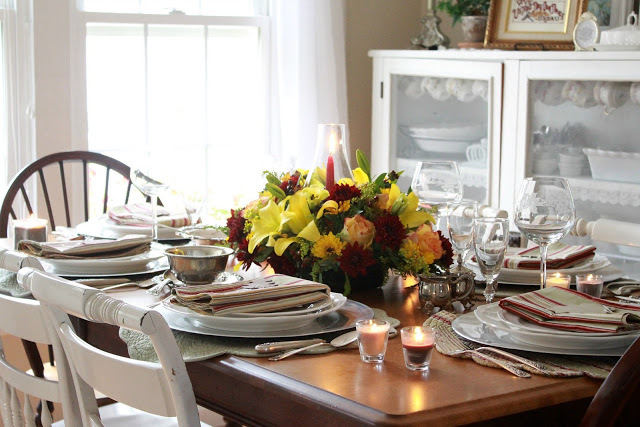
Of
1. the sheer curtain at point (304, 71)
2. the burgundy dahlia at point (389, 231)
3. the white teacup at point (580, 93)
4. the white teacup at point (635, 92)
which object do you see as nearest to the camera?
the burgundy dahlia at point (389, 231)

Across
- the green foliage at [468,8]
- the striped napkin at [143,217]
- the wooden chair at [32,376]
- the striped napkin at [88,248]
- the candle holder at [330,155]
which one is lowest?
the wooden chair at [32,376]

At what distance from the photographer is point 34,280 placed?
129 centimetres

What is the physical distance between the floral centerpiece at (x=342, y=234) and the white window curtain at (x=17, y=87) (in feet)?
5.39

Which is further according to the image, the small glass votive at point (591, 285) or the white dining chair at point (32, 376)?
the small glass votive at point (591, 285)

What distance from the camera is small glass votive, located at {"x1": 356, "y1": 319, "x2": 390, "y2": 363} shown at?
124cm

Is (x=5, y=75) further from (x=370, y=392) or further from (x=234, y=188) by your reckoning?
(x=370, y=392)

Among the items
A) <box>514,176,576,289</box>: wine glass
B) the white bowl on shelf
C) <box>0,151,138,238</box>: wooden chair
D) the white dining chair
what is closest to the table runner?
the white dining chair

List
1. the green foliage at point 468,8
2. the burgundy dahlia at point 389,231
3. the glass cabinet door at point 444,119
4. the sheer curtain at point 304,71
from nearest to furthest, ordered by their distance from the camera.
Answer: the burgundy dahlia at point 389,231
the glass cabinet door at point 444,119
the green foliage at point 468,8
the sheer curtain at point 304,71

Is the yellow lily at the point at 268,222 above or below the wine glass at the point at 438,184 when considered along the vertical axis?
below

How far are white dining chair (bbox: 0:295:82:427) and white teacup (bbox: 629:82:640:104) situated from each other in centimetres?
194

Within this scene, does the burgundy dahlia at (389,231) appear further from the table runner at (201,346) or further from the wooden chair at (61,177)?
the wooden chair at (61,177)

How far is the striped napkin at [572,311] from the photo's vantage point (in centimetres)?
129

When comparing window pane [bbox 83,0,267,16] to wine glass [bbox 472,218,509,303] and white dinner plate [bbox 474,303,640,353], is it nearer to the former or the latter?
wine glass [bbox 472,218,509,303]

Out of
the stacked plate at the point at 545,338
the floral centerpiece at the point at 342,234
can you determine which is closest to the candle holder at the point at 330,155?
the floral centerpiece at the point at 342,234
